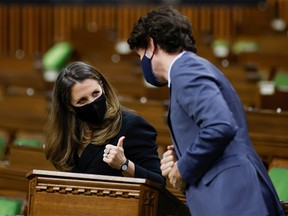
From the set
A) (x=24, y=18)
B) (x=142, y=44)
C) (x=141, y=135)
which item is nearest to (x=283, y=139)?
(x=141, y=135)

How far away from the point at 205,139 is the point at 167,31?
19cm

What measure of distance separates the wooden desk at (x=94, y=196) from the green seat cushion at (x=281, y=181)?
1.33 feet

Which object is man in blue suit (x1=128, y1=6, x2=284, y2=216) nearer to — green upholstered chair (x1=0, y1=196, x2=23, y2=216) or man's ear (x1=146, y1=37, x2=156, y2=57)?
man's ear (x1=146, y1=37, x2=156, y2=57)

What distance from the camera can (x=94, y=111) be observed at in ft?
4.52

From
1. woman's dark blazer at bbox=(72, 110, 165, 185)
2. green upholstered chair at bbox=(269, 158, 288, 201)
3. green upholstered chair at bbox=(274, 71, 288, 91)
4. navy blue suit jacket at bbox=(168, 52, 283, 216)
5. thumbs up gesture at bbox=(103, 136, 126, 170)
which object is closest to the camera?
navy blue suit jacket at bbox=(168, 52, 283, 216)

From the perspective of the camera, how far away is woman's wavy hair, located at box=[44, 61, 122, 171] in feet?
4.61

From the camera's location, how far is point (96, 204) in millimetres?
1203

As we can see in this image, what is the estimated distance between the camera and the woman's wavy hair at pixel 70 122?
1.41 meters

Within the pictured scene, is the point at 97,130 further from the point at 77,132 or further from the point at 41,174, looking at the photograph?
the point at 41,174

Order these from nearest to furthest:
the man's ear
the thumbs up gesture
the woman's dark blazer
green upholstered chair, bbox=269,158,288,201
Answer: the man's ear < the thumbs up gesture < the woman's dark blazer < green upholstered chair, bbox=269,158,288,201

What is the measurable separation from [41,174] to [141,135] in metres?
0.25

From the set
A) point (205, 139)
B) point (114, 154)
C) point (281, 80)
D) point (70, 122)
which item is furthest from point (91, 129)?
point (281, 80)

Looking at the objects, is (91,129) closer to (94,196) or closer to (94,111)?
(94,111)

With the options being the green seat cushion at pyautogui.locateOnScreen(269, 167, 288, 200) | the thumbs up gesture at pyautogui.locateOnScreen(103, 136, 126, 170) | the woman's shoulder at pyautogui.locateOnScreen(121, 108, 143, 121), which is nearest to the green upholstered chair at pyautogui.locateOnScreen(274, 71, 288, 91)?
the green seat cushion at pyautogui.locateOnScreen(269, 167, 288, 200)
